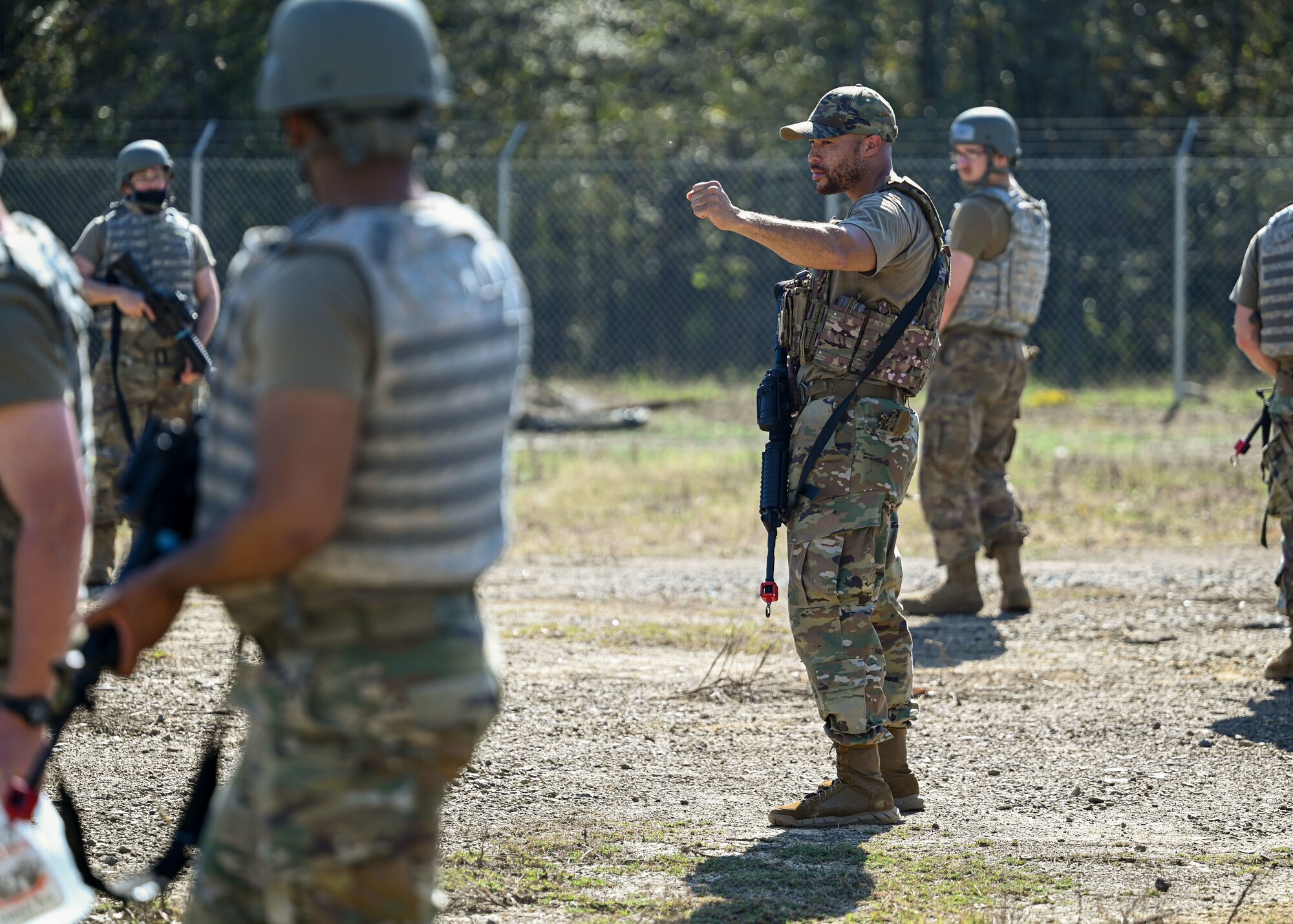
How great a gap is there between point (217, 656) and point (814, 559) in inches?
119

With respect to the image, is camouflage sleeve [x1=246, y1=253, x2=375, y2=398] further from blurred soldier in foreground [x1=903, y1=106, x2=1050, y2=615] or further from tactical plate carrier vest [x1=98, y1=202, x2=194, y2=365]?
tactical plate carrier vest [x1=98, y1=202, x2=194, y2=365]

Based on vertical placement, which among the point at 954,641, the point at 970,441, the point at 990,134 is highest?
the point at 990,134

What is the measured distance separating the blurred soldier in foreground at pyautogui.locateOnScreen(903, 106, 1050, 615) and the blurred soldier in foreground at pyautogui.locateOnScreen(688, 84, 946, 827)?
8.12ft

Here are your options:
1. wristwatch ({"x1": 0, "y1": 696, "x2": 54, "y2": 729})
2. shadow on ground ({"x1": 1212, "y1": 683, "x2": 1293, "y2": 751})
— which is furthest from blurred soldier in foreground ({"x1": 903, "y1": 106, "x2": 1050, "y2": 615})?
wristwatch ({"x1": 0, "y1": 696, "x2": 54, "y2": 729})

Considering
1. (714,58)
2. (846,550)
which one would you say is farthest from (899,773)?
(714,58)

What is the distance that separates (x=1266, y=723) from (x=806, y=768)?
70.3 inches

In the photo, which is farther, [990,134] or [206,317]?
[206,317]

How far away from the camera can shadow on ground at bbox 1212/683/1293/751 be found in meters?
5.49

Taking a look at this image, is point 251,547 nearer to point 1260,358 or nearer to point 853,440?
point 853,440

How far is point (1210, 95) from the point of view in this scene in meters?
19.8

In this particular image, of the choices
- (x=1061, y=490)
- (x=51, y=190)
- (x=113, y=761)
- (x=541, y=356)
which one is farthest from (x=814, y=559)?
(x=541, y=356)

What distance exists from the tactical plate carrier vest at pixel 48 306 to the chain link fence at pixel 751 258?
13.5 m

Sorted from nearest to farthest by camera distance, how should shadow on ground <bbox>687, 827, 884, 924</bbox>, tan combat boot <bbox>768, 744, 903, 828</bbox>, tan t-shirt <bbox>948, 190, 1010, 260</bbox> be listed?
1. shadow on ground <bbox>687, 827, 884, 924</bbox>
2. tan combat boot <bbox>768, 744, 903, 828</bbox>
3. tan t-shirt <bbox>948, 190, 1010, 260</bbox>

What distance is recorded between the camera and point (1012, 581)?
24.8 ft
